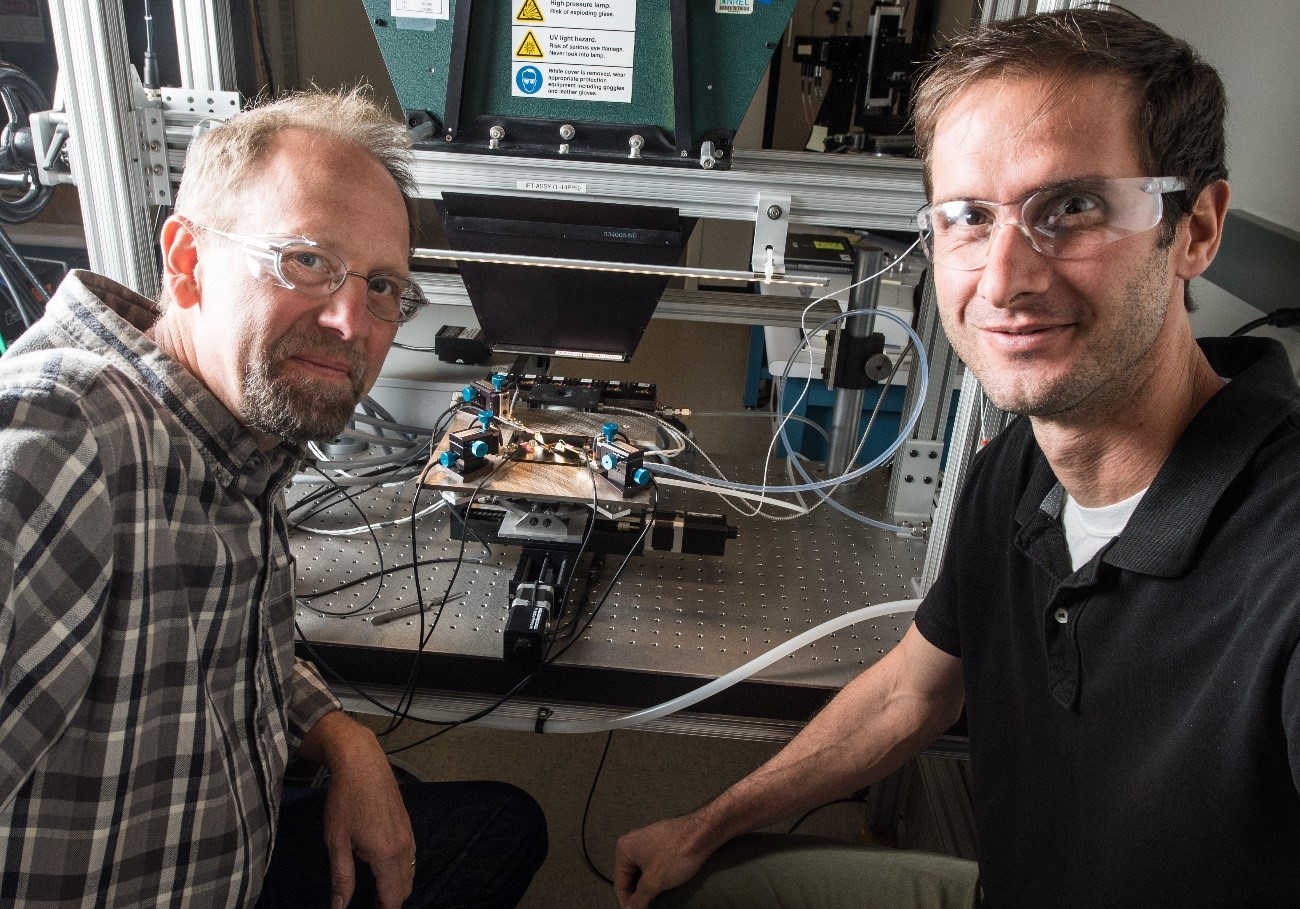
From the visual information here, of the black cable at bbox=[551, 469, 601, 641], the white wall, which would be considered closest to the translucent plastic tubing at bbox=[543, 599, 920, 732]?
the black cable at bbox=[551, 469, 601, 641]

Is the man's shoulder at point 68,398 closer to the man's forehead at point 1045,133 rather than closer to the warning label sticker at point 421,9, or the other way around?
the warning label sticker at point 421,9

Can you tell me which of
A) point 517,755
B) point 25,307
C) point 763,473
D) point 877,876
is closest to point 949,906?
point 877,876

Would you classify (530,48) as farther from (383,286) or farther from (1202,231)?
(1202,231)

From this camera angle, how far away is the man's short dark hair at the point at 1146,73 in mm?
789

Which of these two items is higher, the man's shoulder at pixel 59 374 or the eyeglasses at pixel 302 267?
the eyeglasses at pixel 302 267

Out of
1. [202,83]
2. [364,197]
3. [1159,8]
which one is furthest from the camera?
[1159,8]

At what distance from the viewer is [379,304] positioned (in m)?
1.03

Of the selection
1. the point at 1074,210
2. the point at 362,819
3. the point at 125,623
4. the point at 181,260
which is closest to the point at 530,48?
the point at 181,260

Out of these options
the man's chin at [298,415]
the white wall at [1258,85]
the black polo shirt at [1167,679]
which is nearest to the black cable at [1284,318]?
the white wall at [1258,85]

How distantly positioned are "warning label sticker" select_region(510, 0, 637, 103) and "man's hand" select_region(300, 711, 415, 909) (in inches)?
34.5

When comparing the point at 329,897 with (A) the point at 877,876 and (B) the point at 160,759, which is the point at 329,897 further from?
(A) the point at 877,876

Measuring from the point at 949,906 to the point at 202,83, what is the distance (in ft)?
4.96

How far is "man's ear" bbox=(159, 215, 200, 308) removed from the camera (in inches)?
36.8

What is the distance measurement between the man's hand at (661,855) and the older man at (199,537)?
269mm
